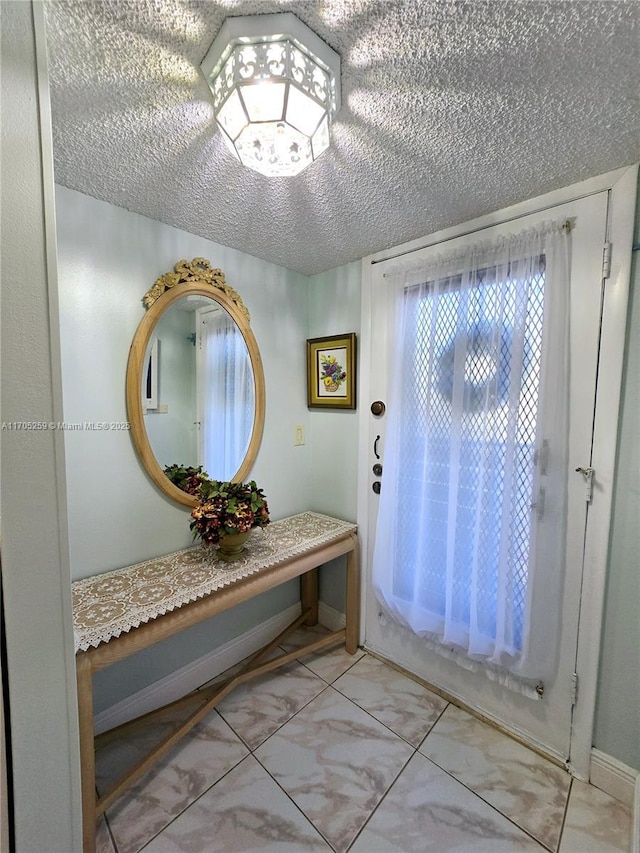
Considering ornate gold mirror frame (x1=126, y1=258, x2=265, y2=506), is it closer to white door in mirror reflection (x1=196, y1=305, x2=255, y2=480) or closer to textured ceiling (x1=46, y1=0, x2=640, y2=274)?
white door in mirror reflection (x1=196, y1=305, x2=255, y2=480)

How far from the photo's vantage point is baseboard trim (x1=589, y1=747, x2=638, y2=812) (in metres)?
1.22

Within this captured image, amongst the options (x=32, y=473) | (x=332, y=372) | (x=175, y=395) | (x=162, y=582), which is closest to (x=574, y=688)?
(x=162, y=582)

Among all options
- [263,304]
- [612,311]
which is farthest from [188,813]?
[612,311]

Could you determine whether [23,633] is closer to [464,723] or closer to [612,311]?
[464,723]

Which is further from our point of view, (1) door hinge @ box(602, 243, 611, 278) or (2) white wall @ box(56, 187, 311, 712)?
(2) white wall @ box(56, 187, 311, 712)

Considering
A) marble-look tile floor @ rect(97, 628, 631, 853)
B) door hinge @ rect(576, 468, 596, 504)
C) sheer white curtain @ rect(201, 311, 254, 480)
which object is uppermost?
sheer white curtain @ rect(201, 311, 254, 480)

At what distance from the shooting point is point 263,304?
6.52 ft

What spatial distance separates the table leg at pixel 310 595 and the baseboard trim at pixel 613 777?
1.44 m

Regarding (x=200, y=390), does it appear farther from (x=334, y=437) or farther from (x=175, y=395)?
(x=334, y=437)

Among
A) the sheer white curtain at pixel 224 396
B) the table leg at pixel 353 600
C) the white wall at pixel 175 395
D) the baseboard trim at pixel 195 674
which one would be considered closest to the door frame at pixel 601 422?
the table leg at pixel 353 600

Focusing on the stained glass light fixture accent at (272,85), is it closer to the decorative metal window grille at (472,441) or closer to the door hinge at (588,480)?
the decorative metal window grille at (472,441)

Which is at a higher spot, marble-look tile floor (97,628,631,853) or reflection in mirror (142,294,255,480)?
reflection in mirror (142,294,255,480)

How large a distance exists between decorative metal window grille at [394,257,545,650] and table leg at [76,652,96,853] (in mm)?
1367

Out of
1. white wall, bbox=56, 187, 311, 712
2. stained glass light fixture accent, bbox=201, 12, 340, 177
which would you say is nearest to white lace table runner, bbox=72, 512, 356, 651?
white wall, bbox=56, 187, 311, 712
